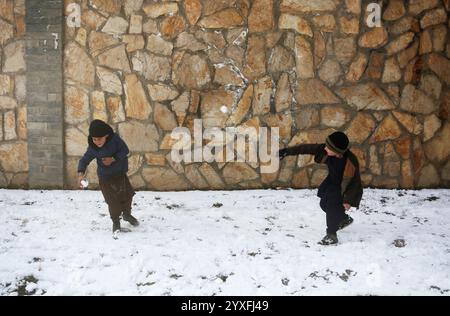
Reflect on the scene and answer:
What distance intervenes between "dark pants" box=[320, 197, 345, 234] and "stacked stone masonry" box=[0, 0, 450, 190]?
2024 mm

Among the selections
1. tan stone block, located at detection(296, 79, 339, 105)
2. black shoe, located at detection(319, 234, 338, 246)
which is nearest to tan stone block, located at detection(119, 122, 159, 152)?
tan stone block, located at detection(296, 79, 339, 105)

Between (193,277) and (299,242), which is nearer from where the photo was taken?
(193,277)

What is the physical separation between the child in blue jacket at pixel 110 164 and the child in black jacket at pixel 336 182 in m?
1.72

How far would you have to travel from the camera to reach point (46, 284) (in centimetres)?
304

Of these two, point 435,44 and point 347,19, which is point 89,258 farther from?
point 435,44

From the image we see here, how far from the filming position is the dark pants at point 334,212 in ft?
12.7

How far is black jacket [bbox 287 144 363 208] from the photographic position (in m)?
3.82

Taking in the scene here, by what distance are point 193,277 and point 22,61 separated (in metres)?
4.40

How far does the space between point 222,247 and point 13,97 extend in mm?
4113

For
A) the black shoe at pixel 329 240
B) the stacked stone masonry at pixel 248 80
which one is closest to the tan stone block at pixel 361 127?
the stacked stone masonry at pixel 248 80

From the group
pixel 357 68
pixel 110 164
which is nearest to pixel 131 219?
pixel 110 164

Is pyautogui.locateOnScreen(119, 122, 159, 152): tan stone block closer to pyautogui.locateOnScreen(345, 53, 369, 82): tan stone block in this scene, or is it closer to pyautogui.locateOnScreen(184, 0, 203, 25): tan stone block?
pyautogui.locateOnScreen(184, 0, 203, 25): tan stone block

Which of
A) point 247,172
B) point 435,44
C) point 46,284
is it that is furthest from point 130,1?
point 435,44

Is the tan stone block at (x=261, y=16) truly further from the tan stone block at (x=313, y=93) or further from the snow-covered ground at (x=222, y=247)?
the snow-covered ground at (x=222, y=247)
